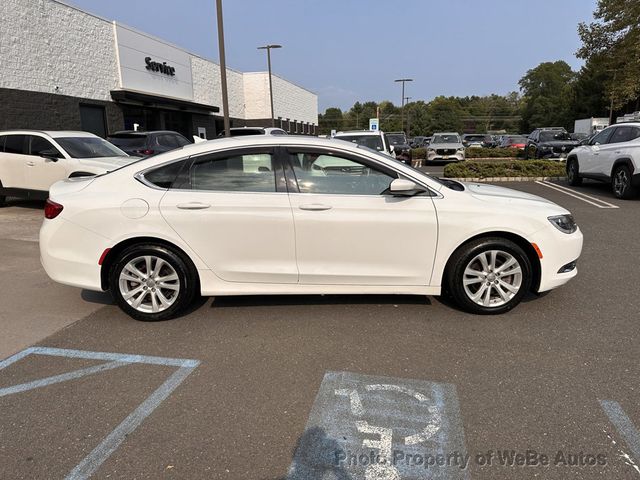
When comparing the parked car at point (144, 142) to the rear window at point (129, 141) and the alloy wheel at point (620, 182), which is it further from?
the alloy wheel at point (620, 182)

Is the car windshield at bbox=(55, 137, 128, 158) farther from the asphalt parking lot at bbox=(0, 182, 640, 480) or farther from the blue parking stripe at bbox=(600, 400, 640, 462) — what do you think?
the blue parking stripe at bbox=(600, 400, 640, 462)

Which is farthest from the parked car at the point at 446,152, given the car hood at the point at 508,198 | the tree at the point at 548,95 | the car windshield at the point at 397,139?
the tree at the point at 548,95

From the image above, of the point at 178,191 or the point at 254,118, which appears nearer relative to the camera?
the point at 178,191

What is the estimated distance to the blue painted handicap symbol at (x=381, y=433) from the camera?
2447 mm

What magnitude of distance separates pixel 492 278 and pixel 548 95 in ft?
345

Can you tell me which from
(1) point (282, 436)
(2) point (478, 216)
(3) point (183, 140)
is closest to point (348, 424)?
(1) point (282, 436)

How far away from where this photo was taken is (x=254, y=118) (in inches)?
1615

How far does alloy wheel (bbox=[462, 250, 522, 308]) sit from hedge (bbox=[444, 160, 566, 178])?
448 inches

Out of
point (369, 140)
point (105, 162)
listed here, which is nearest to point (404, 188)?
point (105, 162)

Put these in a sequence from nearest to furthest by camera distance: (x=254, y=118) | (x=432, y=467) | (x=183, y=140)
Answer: (x=432, y=467) < (x=183, y=140) < (x=254, y=118)

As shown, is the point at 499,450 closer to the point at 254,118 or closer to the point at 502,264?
the point at 502,264

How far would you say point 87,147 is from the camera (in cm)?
1011

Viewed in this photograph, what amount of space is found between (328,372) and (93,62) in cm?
2147

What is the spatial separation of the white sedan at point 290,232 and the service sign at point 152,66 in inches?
814
